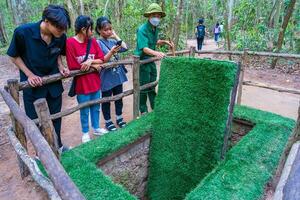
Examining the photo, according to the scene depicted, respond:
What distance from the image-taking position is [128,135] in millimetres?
3840

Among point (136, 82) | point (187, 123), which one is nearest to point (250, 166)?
point (187, 123)

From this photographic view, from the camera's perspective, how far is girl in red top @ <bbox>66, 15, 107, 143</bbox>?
3.45 m

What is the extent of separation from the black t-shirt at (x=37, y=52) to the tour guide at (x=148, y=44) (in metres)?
1.43

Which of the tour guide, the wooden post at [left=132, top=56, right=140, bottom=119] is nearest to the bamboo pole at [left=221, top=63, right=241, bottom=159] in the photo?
the tour guide

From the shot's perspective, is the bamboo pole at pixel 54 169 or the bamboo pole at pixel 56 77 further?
the bamboo pole at pixel 56 77

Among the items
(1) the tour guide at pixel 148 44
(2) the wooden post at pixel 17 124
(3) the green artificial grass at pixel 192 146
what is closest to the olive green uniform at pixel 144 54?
Result: (1) the tour guide at pixel 148 44

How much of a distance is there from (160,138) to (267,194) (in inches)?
62.2

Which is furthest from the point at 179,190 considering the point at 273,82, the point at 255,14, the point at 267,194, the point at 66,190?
the point at 255,14

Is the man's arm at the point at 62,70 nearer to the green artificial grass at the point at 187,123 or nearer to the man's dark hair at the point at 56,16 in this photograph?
the man's dark hair at the point at 56,16

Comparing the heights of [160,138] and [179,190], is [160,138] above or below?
above

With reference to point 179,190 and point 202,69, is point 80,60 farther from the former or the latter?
point 179,190

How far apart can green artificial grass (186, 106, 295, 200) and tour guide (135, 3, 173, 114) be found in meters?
1.70

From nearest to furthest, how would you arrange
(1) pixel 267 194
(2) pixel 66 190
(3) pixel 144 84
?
(2) pixel 66 190
(1) pixel 267 194
(3) pixel 144 84

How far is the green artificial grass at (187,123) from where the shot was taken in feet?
10.8
